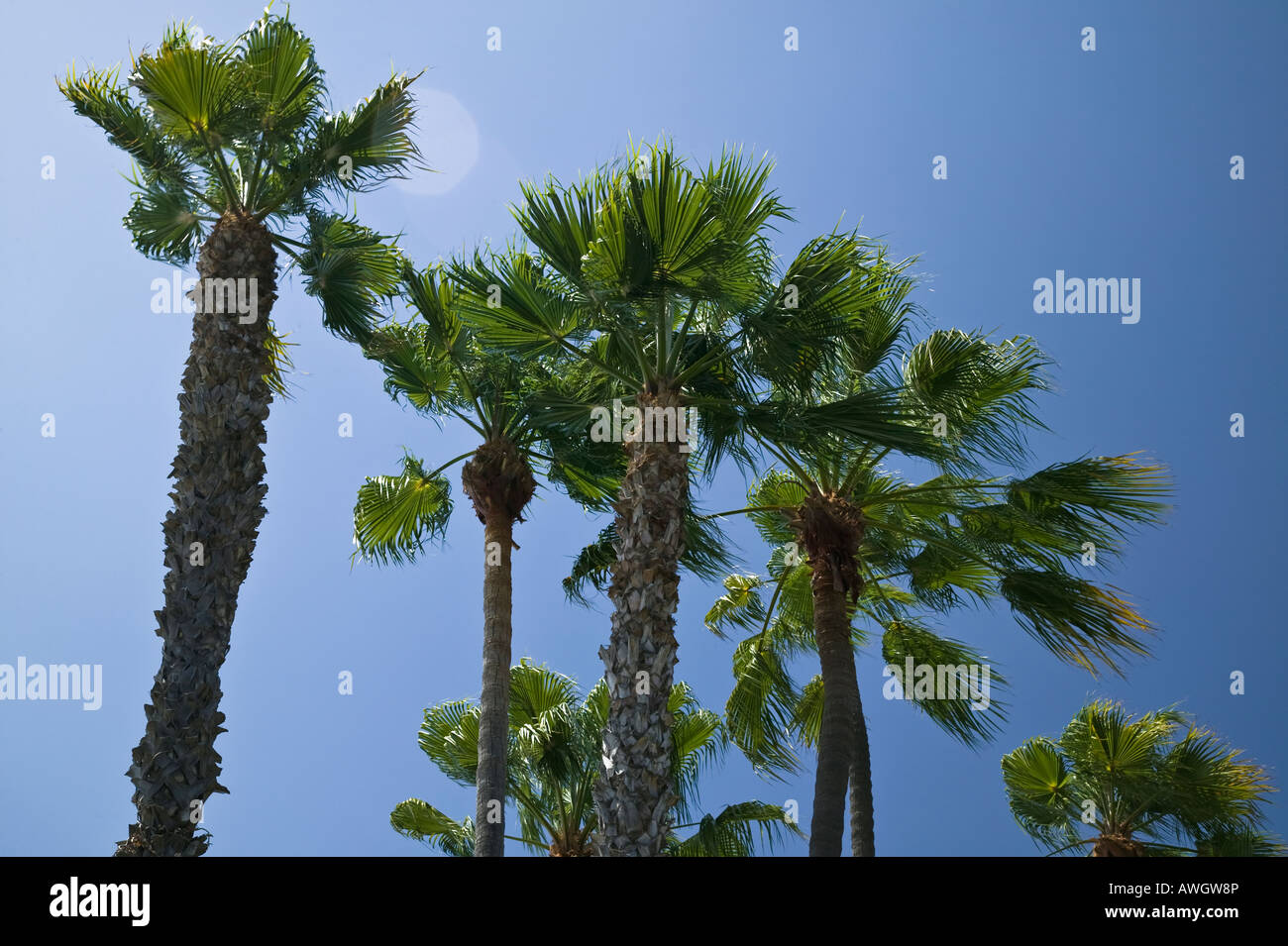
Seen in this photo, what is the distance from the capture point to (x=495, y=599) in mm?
11000

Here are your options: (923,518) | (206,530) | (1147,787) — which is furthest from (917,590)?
(206,530)

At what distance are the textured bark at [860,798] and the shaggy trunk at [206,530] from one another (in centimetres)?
666

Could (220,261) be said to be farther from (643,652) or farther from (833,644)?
(833,644)

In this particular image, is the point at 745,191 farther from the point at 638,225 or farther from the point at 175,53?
the point at 175,53

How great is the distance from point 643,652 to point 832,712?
9.72 ft

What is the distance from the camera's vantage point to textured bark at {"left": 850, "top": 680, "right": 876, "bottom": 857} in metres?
11.1

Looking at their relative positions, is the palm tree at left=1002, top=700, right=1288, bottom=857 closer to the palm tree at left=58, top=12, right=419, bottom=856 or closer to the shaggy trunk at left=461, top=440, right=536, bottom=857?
the shaggy trunk at left=461, top=440, right=536, bottom=857

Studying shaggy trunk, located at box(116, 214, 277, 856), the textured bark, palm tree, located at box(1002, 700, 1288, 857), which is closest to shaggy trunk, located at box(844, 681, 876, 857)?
the textured bark

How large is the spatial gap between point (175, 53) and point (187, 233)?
197 cm

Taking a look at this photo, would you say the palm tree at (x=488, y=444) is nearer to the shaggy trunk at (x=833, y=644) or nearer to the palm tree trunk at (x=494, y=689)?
the palm tree trunk at (x=494, y=689)

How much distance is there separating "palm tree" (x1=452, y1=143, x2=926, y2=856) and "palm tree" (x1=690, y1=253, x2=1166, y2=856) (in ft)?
1.74

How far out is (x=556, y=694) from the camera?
44.6 feet
